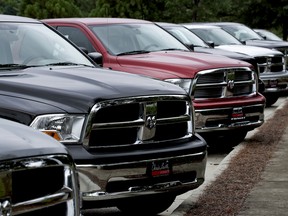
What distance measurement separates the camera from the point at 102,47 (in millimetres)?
12188

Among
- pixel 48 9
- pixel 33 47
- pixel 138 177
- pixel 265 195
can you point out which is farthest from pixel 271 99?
pixel 48 9

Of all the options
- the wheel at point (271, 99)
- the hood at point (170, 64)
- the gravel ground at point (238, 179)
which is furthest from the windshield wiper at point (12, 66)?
the wheel at point (271, 99)

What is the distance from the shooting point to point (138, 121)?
7.18 m

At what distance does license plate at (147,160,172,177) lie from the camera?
23.5 feet

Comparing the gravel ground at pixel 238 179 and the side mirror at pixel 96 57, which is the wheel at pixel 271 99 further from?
the side mirror at pixel 96 57

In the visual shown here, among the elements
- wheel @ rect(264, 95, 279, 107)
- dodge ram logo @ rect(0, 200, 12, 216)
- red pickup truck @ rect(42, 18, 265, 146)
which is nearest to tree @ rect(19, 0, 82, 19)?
wheel @ rect(264, 95, 279, 107)

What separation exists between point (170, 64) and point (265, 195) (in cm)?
366

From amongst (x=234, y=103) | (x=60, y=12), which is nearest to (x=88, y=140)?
(x=234, y=103)

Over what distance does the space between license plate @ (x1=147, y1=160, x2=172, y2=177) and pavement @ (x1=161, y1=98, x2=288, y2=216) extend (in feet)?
2.27

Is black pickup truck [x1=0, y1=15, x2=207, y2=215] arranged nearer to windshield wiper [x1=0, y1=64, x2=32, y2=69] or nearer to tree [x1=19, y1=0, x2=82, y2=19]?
windshield wiper [x1=0, y1=64, x2=32, y2=69]

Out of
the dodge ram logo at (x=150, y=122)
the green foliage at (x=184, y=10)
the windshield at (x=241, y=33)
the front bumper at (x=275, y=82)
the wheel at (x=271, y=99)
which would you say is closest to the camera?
the dodge ram logo at (x=150, y=122)

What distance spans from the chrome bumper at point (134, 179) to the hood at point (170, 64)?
409 cm

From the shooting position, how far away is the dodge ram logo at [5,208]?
4.45 m

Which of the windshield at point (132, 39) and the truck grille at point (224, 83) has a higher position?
the windshield at point (132, 39)
